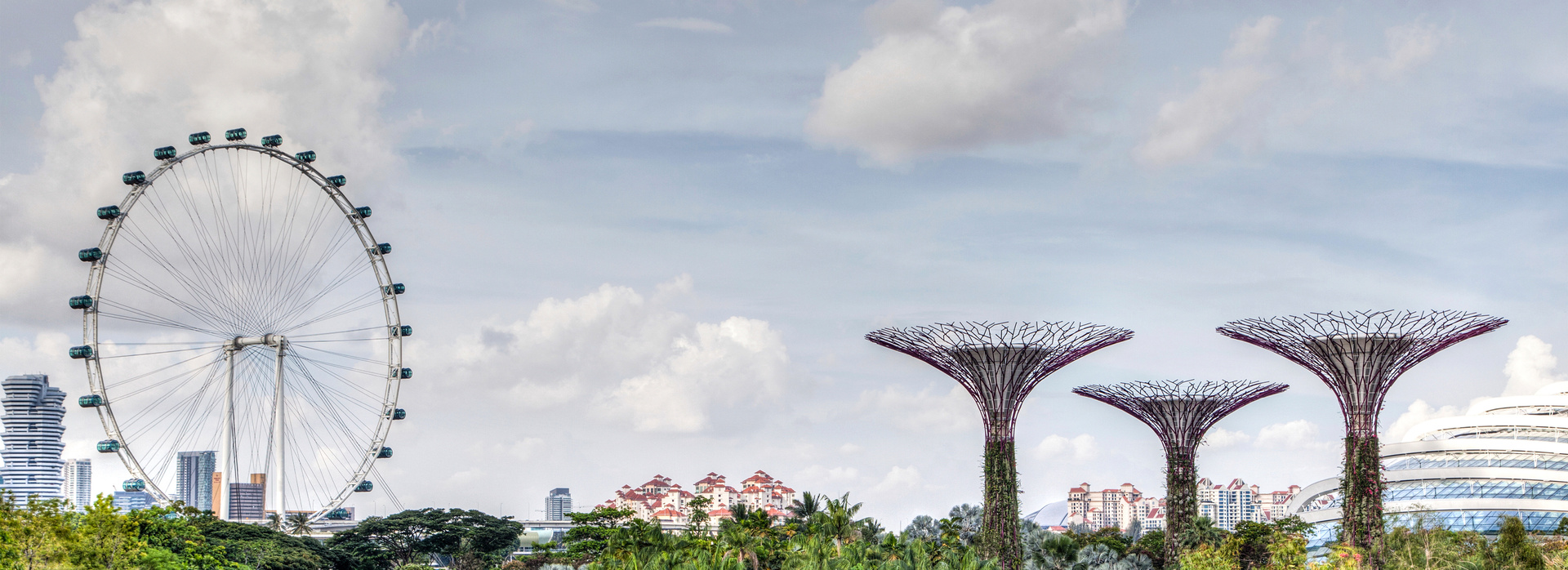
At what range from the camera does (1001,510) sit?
174ft

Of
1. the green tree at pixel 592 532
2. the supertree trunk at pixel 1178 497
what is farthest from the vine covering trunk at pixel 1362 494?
the green tree at pixel 592 532

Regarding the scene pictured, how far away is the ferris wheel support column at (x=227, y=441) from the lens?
219ft

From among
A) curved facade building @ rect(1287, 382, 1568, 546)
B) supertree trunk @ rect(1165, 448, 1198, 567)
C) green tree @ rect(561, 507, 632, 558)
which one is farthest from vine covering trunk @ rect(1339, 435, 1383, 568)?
green tree @ rect(561, 507, 632, 558)

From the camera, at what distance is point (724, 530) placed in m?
52.1

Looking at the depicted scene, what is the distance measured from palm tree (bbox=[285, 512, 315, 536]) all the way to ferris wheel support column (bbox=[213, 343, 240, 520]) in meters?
3.50

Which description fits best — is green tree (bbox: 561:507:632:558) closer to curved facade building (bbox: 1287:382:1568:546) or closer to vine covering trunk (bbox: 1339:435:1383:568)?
vine covering trunk (bbox: 1339:435:1383:568)

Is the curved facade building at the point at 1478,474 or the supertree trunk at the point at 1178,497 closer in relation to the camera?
the supertree trunk at the point at 1178,497

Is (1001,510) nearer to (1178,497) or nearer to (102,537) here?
(1178,497)

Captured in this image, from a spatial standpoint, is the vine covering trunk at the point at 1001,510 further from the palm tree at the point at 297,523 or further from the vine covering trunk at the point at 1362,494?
the palm tree at the point at 297,523

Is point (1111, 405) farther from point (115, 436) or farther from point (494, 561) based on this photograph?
point (115, 436)

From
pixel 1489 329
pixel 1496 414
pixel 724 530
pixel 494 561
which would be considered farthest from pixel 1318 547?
pixel 494 561

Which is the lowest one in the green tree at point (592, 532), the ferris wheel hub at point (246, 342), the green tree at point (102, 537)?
the green tree at point (592, 532)

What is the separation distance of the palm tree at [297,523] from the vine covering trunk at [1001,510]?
123 feet

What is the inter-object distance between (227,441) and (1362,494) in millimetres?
53637
